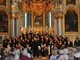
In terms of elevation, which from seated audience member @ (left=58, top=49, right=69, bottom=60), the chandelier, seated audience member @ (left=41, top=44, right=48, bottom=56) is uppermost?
the chandelier

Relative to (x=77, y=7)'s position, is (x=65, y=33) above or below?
below

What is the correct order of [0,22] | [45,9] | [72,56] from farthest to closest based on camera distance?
[45,9] < [0,22] < [72,56]

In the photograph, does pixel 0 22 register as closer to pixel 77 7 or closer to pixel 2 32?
pixel 2 32

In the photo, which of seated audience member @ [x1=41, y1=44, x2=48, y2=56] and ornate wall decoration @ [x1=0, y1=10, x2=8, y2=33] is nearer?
seated audience member @ [x1=41, y1=44, x2=48, y2=56]

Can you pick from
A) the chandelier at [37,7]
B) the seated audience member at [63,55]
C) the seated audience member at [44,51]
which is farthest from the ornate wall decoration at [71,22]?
the seated audience member at [63,55]

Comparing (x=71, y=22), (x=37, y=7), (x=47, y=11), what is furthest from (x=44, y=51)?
(x=47, y=11)

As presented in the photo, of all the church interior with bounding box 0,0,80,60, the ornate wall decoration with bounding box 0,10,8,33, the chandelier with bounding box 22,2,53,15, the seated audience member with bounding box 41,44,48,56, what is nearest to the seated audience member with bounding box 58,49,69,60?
the seated audience member with bounding box 41,44,48,56

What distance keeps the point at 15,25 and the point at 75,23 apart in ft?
21.2

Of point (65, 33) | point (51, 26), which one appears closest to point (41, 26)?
point (51, 26)

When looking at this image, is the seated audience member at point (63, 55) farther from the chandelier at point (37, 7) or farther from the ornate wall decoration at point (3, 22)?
the chandelier at point (37, 7)

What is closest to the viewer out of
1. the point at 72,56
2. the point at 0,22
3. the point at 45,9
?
the point at 72,56

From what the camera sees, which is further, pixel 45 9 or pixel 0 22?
pixel 45 9

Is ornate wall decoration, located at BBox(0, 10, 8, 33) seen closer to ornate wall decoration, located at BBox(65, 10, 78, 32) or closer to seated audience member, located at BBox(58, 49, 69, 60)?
ornate wall decoration, located at BBox(65, 10, 78, 32)

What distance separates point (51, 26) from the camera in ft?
110
